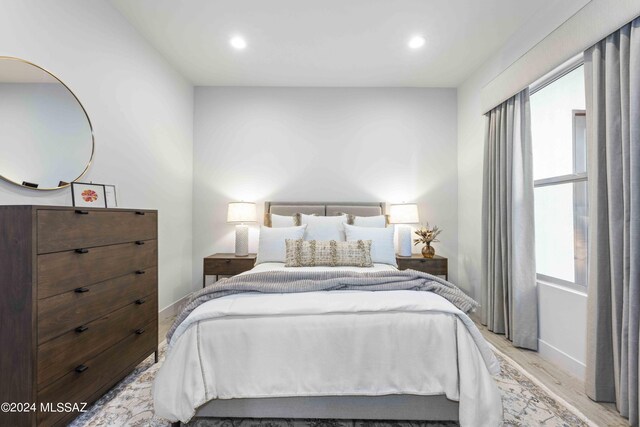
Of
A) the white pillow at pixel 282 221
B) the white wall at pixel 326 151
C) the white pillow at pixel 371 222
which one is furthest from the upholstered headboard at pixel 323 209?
the white pillow at pixel 371 222

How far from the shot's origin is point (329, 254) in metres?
2.95

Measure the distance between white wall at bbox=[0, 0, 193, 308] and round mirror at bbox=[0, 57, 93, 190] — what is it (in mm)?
81

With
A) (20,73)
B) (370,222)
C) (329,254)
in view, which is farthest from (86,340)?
(370,222)

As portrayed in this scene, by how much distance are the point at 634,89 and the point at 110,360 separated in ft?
10.9

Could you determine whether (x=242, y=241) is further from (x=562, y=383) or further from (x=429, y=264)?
(x=562, y=383)

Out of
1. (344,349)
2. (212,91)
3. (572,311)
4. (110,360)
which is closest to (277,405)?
(344,349)

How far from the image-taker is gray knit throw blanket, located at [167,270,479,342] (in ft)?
5.88

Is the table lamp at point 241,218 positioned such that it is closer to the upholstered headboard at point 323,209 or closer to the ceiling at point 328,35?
the upholstered headboard at point 323,209

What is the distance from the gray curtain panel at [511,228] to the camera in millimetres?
2654

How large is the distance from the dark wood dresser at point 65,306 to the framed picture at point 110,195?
45 centimetres

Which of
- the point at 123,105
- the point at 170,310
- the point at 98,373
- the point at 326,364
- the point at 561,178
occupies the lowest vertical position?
the point at 170,310

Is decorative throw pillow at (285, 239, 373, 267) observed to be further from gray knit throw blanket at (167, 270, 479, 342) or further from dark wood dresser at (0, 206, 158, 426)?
dark wood dresser at (0, 206, 158, 426)

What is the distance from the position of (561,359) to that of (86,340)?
315 cm

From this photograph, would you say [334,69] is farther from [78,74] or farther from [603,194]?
[603,194]
